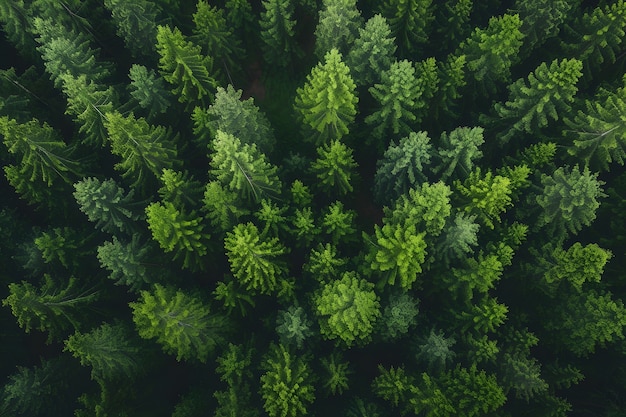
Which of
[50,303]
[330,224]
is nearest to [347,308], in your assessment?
[330,224]

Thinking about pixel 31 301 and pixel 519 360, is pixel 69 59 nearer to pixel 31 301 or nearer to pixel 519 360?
pixel 31 301

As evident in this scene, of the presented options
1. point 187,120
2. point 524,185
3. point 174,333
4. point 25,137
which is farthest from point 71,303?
point 524,185

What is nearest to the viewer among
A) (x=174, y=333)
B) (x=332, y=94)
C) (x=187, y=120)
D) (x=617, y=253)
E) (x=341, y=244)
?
(x=174, y=333)

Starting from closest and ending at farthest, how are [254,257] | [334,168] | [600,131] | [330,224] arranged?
[254,257]
[600,131]
[330,224]
[334,168]

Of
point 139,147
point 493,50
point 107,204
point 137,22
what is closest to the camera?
point 107,204

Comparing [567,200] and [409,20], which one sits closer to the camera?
[567,200]

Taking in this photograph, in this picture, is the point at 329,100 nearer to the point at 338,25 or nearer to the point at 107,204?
the point at 338,25
